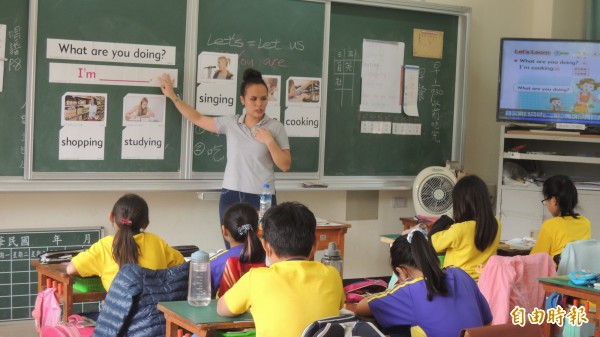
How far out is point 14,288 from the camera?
17.0 ft

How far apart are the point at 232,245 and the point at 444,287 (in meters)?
1.07

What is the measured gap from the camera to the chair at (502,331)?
2.60m

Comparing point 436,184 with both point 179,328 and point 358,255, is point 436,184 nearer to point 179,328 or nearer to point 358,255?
point 358,255

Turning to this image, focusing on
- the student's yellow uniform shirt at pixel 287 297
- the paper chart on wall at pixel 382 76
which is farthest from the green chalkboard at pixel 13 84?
the student's yellow uniform shirt at pixel 287 297

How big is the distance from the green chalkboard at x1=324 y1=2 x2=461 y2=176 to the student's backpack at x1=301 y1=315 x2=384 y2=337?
3873 millimetres

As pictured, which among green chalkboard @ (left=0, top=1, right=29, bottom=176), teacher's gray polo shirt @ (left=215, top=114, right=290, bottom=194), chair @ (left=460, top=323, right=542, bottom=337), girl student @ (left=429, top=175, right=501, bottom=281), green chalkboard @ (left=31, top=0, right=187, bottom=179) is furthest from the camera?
teacher's gray polo shirt @ (left=215, top=114, right=290, bottom=194)

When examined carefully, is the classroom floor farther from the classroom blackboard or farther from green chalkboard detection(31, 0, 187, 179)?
green chalkboard detection(31, 0, 187, 179)

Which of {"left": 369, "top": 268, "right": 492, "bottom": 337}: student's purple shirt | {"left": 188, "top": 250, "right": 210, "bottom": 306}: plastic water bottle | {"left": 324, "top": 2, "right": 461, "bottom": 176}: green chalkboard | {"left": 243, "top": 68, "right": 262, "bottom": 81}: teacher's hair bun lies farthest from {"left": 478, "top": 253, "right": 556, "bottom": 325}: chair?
{"left": 324, "top": 2, "right": 461, "bottom": 176}: green chalkboard

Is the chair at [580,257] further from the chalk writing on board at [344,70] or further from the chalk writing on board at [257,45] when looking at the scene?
the chalk writing on board at [257,45]

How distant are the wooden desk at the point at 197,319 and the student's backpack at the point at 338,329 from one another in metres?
0.54

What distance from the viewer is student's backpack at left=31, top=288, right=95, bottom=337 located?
3.49 m

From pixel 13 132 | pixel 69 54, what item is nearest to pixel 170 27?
pixel 69 54

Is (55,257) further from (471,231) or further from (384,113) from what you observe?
(384,113)

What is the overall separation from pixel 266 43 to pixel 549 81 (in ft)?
7.86
